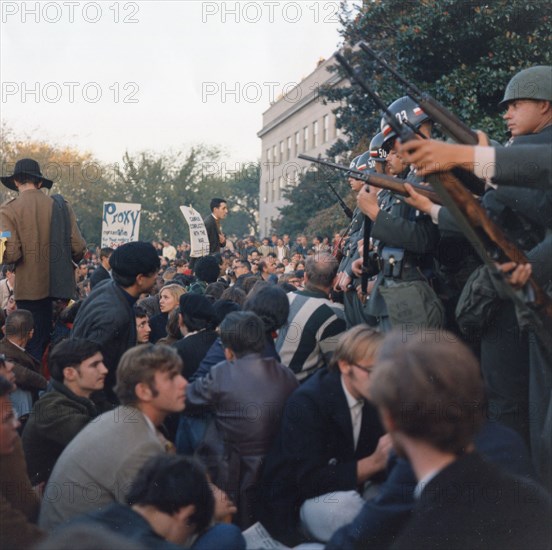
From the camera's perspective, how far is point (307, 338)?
5.90 m

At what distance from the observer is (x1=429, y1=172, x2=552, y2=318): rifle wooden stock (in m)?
3.68

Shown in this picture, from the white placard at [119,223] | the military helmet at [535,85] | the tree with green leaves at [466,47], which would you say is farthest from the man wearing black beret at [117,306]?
the tree with green leaves at [466,47]

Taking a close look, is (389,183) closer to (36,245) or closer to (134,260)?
(134,260)

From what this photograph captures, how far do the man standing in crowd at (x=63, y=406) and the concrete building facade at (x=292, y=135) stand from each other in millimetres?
38604

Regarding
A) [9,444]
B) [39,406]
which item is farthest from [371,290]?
[9,444]

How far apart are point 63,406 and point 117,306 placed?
39.4 inches

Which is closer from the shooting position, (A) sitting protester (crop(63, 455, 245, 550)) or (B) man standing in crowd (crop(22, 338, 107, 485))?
(A) sitting protester (crop(63, 455, 245, 550))

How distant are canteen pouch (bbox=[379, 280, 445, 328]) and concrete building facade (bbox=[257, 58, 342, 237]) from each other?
38.2 meters

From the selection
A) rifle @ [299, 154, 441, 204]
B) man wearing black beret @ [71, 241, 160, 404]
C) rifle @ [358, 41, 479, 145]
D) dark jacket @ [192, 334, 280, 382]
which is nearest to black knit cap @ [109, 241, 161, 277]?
man wearing black beret @ [71, 241, 160, 404]

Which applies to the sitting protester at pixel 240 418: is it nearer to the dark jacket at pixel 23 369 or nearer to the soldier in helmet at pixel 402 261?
the soldier in helmet at pixel 402 261

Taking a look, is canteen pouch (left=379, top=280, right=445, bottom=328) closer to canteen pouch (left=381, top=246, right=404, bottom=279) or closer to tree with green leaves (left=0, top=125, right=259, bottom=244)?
canteen pouch (left=381, top=246, right=404, bottom=279)

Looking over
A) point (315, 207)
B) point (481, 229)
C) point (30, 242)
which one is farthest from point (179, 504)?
point (315, 207)

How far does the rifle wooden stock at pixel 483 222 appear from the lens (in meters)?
3.68

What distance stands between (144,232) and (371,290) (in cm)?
5368
